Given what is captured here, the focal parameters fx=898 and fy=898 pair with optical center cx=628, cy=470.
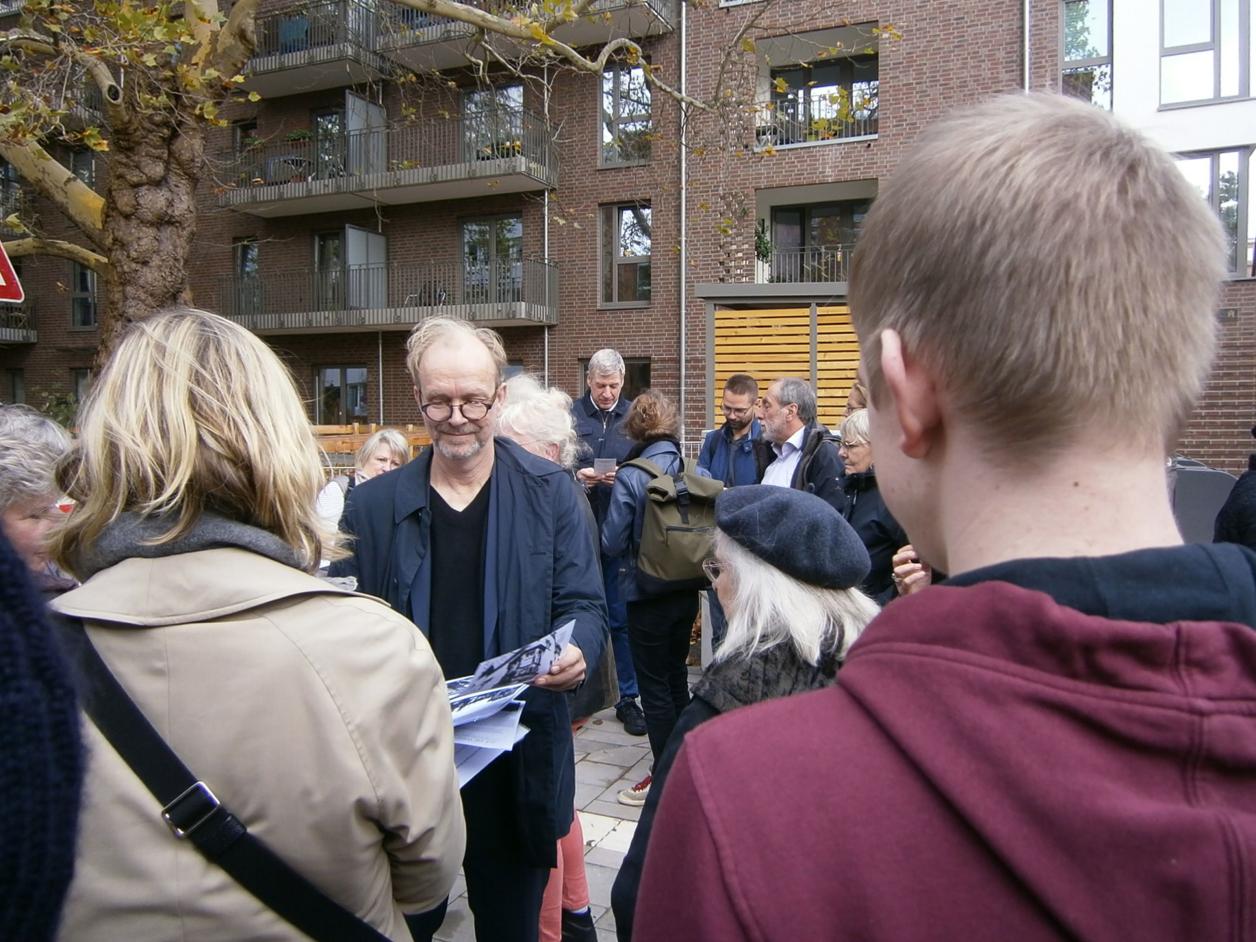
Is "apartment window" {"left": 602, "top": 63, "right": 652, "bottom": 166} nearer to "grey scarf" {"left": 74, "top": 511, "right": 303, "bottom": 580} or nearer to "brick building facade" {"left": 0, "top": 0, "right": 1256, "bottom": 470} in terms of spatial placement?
"brick building facade" {"left": 0, "top": 0, "right": 1256, "bottom": 470}

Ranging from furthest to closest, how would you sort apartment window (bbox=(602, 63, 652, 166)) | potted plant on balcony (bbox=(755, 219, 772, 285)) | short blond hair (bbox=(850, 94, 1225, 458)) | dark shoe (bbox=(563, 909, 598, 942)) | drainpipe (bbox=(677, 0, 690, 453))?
apartment window (bbox=(602, 63, 652, 166)) → drainpipe (bbox=(677, 0, 690, 453)) → potted plant on balcony (bbox=(755, 219, 772, 285)) → dark shoe (bbox=(563, 909, 598, 942)) → short blond hair (bbox=(850, 94, 1225, 458))

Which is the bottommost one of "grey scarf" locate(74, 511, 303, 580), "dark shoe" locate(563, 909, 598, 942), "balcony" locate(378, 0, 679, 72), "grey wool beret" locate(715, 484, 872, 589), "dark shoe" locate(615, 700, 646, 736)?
"dark shoe" locate(615, 700, 646, 736)

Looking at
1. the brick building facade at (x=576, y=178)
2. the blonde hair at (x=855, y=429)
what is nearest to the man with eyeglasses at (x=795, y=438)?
the blonde hair at (x=855, y=429)

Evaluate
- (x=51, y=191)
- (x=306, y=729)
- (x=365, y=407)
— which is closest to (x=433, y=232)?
(x=365, y=407)

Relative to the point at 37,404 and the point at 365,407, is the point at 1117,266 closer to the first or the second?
the point at 365,407

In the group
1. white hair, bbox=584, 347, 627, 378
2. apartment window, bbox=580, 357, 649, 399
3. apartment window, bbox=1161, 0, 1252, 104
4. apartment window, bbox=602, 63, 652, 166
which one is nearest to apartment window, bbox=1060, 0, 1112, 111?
apartment window, bbox=1161, 0, 1252, 104

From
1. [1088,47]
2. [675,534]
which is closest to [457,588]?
[675,534]

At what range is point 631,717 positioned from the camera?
5.73 metres

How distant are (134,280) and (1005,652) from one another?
8.58m

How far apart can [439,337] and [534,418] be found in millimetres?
1372

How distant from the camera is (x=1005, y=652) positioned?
66 centimetres

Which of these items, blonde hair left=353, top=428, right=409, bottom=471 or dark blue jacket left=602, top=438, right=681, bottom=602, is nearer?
dark blue jacket left=602, top=438, right=681, bottom=602

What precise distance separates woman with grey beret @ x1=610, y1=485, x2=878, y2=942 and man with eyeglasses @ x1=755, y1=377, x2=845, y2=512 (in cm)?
307

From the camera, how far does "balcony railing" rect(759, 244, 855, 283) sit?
18156 millimetres
